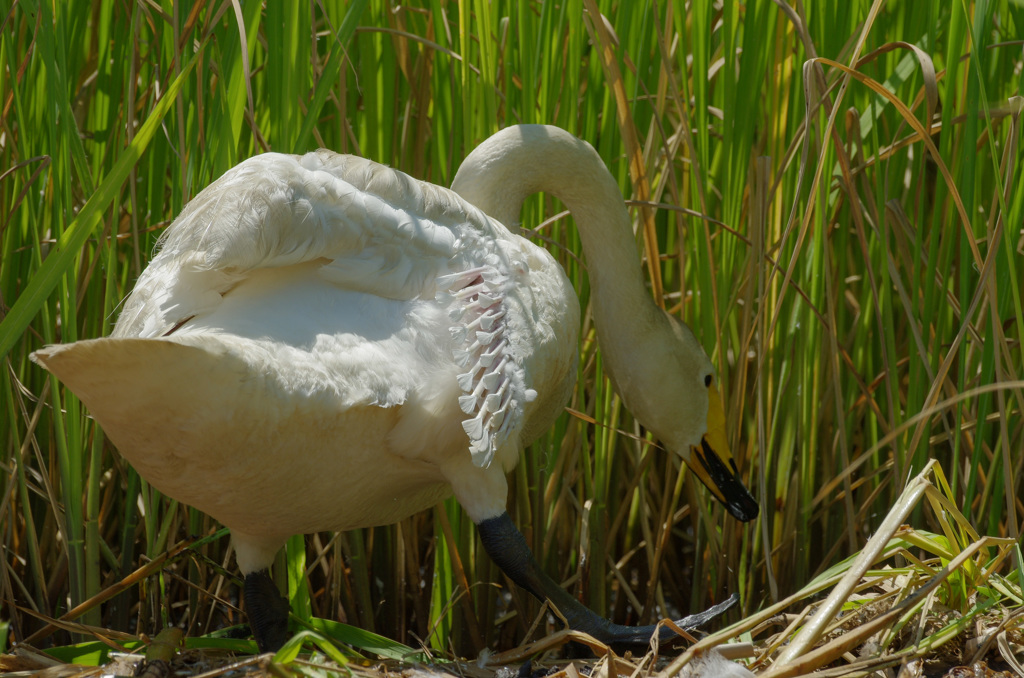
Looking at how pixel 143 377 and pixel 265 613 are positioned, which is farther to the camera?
pixel 265 613

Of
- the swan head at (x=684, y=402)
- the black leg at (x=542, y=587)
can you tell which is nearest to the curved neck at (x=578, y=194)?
the swan head at (x=684, y=402)

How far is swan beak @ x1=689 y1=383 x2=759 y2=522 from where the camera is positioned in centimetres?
249

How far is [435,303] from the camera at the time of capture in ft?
6.30

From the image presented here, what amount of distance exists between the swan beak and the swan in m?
0.43

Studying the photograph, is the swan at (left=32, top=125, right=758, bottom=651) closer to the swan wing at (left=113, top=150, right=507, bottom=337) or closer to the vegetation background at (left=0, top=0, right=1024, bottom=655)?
the swan wing at (left=113, top=150, right=507, bottom=337)

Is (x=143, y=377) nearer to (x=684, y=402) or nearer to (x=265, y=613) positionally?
(x=265, y=613)

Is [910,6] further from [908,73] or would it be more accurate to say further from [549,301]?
[549,301]

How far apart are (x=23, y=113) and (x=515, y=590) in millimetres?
1611

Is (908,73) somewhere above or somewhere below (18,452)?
above

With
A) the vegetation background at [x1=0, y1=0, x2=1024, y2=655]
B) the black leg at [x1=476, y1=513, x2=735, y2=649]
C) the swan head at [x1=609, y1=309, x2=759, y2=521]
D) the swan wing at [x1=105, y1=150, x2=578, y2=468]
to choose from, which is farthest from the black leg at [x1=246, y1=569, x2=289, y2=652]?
the swan head at [x1=609, y1=309, x2=759, y2=521]

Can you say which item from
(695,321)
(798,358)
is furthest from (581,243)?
(798,358)

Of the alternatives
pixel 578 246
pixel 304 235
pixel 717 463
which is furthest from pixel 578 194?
pixel 304 235

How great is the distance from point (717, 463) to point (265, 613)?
111 centimetres

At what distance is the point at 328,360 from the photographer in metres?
1.74
